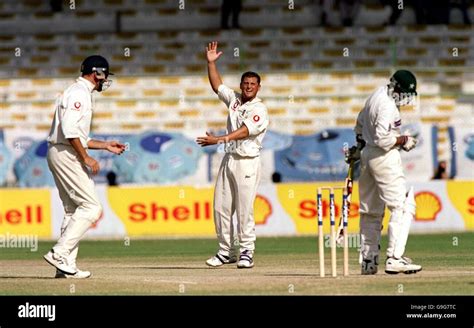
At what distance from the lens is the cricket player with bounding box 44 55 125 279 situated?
45.8ft

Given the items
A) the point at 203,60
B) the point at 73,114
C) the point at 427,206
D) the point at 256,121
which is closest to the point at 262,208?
the point at 427,206

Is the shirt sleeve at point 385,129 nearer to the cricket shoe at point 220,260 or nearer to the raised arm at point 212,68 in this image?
the raised arm at point 212,68

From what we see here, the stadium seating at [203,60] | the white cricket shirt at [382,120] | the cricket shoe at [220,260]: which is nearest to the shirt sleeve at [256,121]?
the cricket shoe at [220,260]

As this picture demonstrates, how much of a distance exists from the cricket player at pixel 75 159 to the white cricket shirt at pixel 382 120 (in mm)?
2509

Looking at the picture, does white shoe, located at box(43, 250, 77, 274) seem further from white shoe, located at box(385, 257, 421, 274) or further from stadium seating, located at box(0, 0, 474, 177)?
stadium seating, located at box(0, 0, 474, 177)

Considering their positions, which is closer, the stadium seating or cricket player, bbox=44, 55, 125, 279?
cricket player, bbox=44, 55, 125, 279

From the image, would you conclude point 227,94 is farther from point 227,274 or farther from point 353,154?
point 227,274

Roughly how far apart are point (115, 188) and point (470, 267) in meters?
11.7

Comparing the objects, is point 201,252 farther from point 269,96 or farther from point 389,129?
point 269,96

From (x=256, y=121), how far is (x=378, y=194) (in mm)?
1817

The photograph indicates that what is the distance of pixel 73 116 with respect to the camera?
1392 centimetres

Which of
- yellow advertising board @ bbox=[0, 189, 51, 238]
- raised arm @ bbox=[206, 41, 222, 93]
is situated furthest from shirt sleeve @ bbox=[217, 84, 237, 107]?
yellow advertising board @ bbox=[0, 189, 51, 238]

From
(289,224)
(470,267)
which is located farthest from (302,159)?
(470,267)

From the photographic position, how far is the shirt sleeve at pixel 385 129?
45.8 ft
